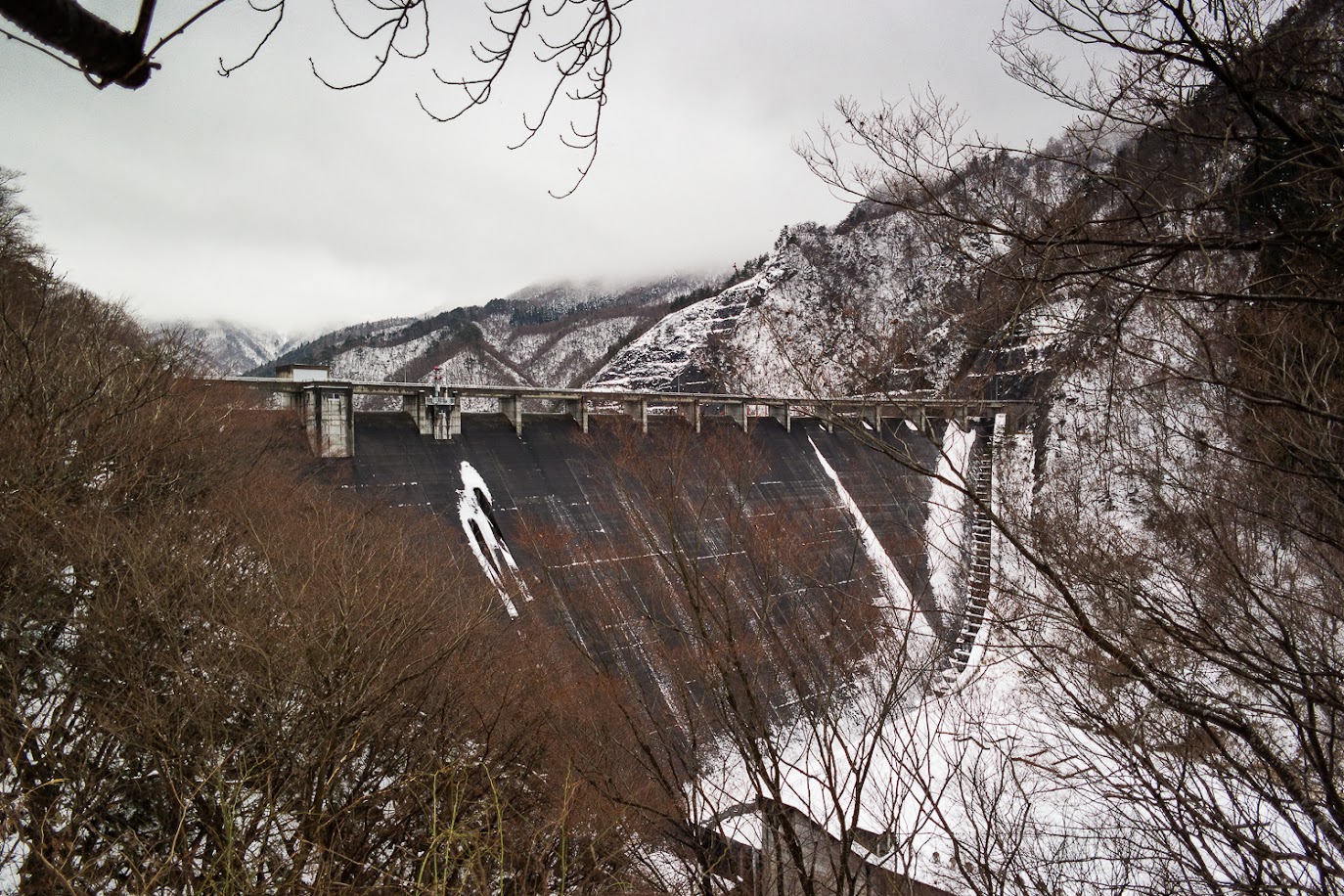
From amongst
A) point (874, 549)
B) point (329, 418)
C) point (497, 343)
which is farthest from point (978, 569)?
point (497, 343)

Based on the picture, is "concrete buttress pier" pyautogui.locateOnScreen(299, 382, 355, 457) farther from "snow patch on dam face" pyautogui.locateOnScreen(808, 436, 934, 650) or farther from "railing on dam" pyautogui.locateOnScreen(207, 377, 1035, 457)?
"snow patch on dam face" pyautogui.locateOnScreen(808, 436, 934, 650)

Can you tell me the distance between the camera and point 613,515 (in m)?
17.9

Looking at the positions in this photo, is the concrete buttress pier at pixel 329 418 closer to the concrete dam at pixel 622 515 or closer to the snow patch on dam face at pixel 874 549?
the concrete dam at pixel 622 515

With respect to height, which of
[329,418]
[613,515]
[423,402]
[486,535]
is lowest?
[486,535]

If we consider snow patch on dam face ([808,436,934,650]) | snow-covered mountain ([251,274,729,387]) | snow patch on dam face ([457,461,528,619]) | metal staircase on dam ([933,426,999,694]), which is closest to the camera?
metal staircase on dam ([933,426,999,694])

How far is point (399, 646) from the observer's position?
24.5 ft

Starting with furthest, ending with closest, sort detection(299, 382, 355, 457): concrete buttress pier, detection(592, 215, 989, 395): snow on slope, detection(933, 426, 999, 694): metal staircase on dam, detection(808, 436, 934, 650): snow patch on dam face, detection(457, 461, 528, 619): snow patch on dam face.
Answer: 1. detection(808, 436, 934, 650): snow patch on dam face
2. detection(299, 382, 355, 457): concrete buttress pier
3. detection(457, 461, 528, 619): snow patch on dam face
4. detection(592, 215, 989, 395): snow on slope
5. detection(933, 426, 999, 694): metal staircase on dam

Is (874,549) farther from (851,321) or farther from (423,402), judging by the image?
(851,321)

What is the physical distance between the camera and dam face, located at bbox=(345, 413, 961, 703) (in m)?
13.8

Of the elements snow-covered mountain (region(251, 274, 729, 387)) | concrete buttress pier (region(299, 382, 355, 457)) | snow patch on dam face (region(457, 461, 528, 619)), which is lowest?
snow patch on dam face (region(457, 461, 528, 619))

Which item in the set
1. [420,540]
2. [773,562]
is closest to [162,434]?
[420,540]

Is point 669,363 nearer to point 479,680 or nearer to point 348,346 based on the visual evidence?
point 479,680

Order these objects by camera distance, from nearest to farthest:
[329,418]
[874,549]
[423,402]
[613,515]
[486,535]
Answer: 1. [486,535]
2. [329,418]
3. [613,515]
4. [423,402]
5. [874,549]

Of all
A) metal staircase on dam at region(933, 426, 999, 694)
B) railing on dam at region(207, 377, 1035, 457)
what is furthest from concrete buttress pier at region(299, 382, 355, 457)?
metal staircase on dam at region(933, 426, 999, 694)
